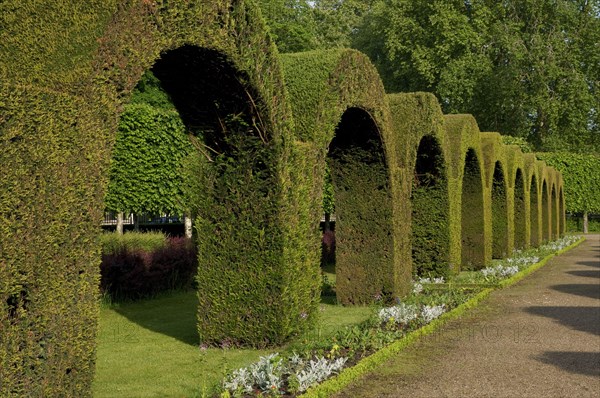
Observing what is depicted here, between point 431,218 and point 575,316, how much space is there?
14.9ft

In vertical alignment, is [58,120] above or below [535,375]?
above

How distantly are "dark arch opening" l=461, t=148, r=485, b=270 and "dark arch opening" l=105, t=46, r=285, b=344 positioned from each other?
10.8 metres

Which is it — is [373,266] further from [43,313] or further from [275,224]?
[43,313]

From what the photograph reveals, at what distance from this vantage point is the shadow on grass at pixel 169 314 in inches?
371

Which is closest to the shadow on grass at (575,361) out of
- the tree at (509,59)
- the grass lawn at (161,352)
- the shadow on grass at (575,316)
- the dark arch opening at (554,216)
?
the shadow on grass at (575,316)

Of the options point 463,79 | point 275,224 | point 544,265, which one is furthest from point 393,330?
point 463,79

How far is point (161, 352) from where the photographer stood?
8078 millimetres

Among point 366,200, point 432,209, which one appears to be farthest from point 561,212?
point 366,200

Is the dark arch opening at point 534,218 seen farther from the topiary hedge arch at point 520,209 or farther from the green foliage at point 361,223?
the green foliage at point 361,223

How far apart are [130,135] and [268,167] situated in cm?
1285

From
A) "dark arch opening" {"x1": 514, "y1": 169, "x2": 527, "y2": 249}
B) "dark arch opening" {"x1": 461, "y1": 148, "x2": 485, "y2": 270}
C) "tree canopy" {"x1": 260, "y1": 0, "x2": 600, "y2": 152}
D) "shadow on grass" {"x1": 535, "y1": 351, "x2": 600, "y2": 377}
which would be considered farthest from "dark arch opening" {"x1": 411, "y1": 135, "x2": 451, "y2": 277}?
"tree canopy" {"x1": 260, "y1": 0, "x2": 600, "y2": 152}

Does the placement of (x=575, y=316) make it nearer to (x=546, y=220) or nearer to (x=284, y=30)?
(x=546, y=220)

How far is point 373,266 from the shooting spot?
11.5 meters

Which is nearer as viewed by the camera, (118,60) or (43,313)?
(43,313)
